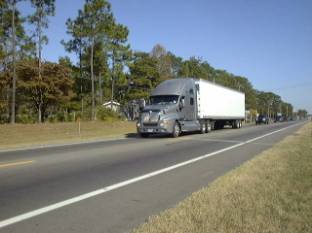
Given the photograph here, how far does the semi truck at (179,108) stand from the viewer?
26.9 metres

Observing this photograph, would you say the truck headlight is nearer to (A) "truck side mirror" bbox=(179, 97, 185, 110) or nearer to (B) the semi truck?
(B) the semi truck

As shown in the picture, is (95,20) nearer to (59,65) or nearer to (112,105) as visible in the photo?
(59,65)

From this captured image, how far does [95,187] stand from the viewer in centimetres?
938

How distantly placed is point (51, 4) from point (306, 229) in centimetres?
3584

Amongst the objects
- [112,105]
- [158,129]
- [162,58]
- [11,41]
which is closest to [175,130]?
[158,129]

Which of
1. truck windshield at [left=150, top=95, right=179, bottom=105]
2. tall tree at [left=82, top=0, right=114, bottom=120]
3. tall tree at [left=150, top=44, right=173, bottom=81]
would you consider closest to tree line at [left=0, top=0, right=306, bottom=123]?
tall tree at [left=82, top=0, right=114, bottom=120]

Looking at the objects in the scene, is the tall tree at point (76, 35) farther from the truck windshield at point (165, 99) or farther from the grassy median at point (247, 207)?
the grassy median at point (247, 207)

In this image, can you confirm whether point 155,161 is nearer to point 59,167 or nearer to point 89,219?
point 59,167

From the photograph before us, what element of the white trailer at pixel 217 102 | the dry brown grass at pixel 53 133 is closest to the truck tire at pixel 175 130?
the white trailer at pixel 217 102

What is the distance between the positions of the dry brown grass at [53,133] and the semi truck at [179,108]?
3275 millimetres

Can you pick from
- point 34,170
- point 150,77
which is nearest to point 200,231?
point 34,170

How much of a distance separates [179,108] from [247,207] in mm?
21060

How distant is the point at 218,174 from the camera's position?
11.4m

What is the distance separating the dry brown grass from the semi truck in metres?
3.28
